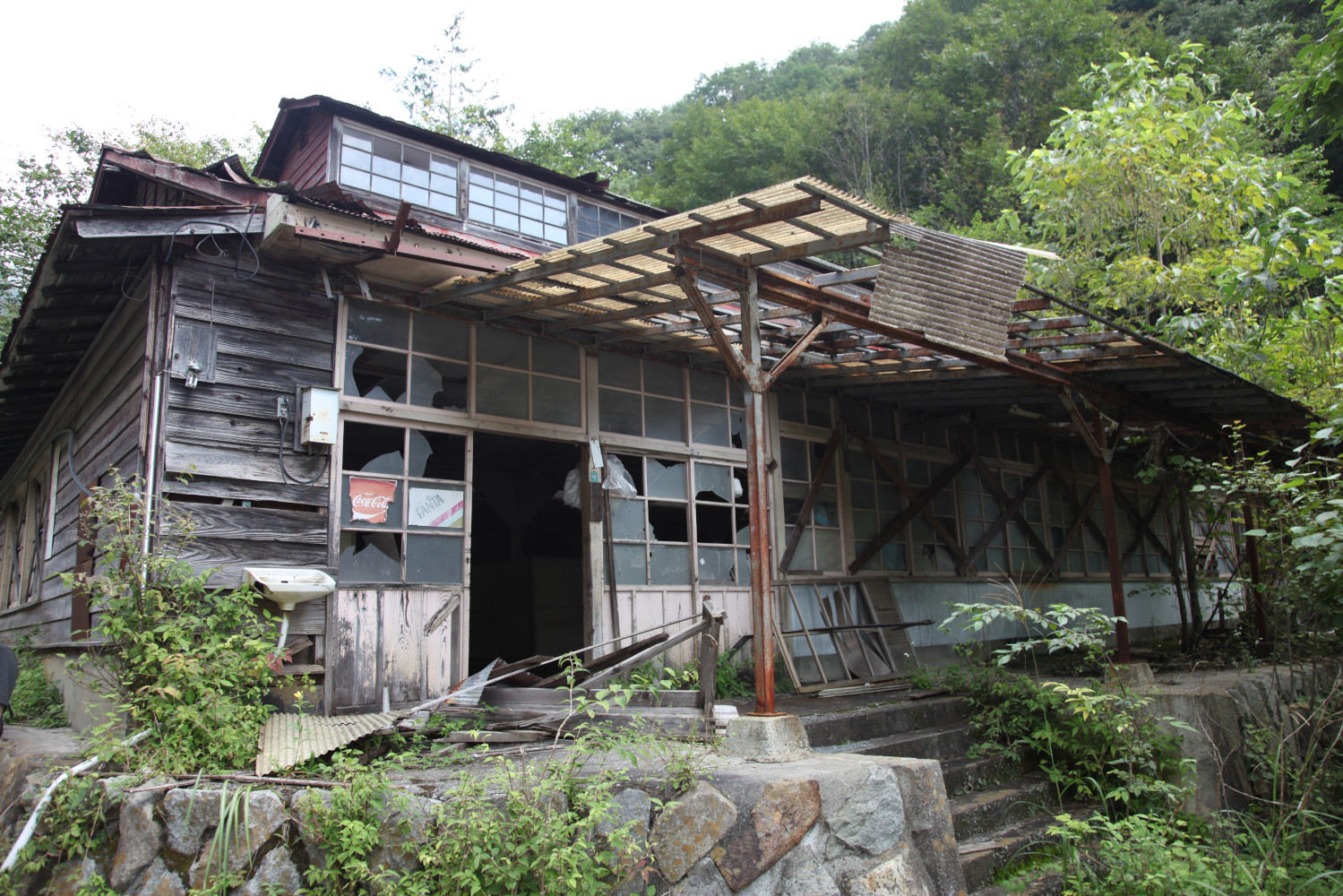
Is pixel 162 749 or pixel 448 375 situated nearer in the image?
pixel 162 749

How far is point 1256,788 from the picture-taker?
620 centimetres

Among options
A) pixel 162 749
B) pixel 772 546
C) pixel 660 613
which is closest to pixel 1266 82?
pixel 772 546

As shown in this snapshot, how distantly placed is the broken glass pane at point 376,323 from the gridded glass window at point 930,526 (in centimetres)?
613

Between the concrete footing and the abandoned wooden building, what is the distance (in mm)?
498

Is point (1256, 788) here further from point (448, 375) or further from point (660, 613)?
point (448, 375)

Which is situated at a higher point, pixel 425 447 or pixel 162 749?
pixel 425 447

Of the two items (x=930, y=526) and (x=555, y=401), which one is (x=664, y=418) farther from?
(x=930, y=526)

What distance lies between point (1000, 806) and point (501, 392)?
4.54 meters

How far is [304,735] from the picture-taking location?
4816 millimetres

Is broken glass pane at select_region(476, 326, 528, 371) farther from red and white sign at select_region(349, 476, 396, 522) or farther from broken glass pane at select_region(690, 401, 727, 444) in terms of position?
broken glass pane at select_region(690, 401, 727, 444)

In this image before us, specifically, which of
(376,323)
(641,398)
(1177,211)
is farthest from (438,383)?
(1177,211)

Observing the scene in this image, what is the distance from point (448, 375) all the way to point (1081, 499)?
1000cm

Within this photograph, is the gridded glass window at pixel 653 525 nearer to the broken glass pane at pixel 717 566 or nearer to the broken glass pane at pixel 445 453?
the broken glass pane at pixel 717 566

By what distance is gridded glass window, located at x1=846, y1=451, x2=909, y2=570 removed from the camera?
9445mm
